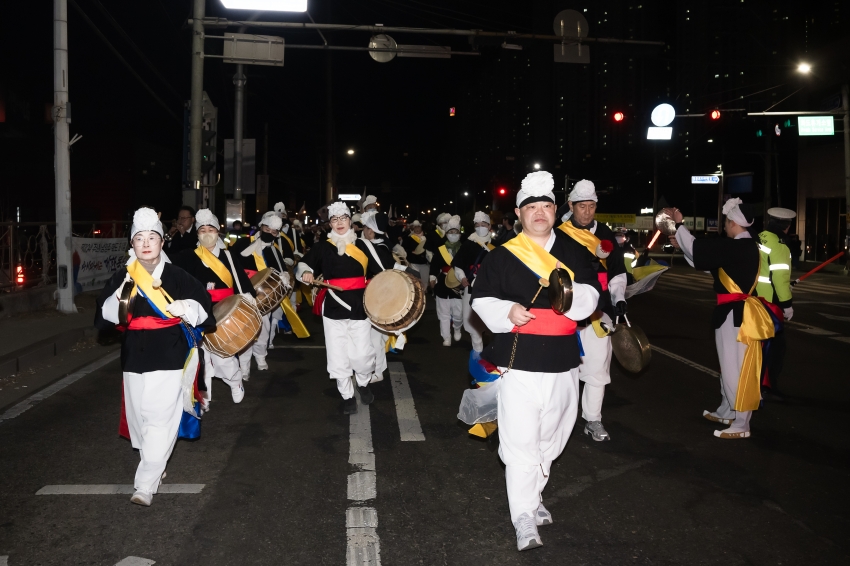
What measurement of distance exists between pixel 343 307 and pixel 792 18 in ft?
157

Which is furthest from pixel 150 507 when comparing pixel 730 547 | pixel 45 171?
pixel 45 171

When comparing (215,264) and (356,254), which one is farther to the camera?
(356,254)

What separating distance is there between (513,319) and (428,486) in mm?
1698

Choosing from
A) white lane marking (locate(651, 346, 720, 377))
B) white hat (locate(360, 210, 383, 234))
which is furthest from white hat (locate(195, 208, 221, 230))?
white lane marking (locate(651, 346, 720, 377))

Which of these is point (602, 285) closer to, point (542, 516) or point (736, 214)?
point (736, 214)

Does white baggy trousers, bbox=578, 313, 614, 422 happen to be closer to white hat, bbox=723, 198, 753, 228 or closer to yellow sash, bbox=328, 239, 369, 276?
white hat, bbox=723, 198, 753, 228

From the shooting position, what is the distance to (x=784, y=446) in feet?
21.0

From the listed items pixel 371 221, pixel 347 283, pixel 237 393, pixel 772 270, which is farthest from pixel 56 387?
pixel 772 270

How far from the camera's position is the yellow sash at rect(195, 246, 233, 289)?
24.9 feet

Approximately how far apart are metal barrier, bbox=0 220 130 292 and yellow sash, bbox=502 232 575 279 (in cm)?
1146

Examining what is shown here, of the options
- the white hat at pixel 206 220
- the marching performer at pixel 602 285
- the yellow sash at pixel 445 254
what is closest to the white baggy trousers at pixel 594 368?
the marching performer at pixel 602 285

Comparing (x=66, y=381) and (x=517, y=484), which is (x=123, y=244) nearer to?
(x=66, y=381)

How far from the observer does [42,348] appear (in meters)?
10.0

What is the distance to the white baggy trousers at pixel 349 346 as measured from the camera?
24.9 ft
